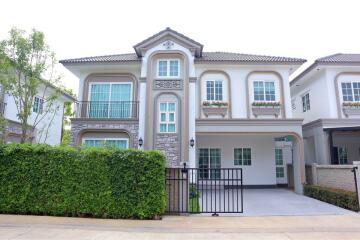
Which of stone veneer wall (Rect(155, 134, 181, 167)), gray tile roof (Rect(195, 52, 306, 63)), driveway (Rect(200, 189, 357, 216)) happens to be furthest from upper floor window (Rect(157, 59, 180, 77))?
driveway (Rect(200, 189, 357, 216))

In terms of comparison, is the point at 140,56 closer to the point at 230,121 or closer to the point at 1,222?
the point at 230,121

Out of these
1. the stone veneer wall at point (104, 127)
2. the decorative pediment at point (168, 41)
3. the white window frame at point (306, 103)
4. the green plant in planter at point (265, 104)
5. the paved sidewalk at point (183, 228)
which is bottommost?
the paved sidewalk at point (183, 228)

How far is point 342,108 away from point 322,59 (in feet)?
10.0

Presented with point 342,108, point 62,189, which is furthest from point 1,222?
point 342,108

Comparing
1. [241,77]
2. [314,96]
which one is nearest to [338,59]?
[314,96]

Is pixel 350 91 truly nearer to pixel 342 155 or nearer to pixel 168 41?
pixel 342 155

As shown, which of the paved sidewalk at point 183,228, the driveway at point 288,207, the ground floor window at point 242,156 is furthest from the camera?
the ground floor window at point 242,156

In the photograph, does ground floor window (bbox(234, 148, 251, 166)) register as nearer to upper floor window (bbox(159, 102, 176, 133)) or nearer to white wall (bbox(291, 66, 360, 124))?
white wall (bbox(291, 66, 360, 124))

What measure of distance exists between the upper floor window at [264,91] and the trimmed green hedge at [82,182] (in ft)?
30.2

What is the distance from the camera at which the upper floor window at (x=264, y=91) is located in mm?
15516

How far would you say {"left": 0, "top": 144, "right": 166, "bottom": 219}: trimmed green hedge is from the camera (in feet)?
26.8

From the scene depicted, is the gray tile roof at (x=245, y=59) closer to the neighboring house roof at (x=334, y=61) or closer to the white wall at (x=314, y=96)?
the neighboring house roof at (x=334, y=61)

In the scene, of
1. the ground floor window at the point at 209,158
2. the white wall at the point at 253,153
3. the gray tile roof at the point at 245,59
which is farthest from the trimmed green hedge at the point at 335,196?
the gray tile roof at the point at 245,59

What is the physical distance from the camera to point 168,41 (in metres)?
14.7
